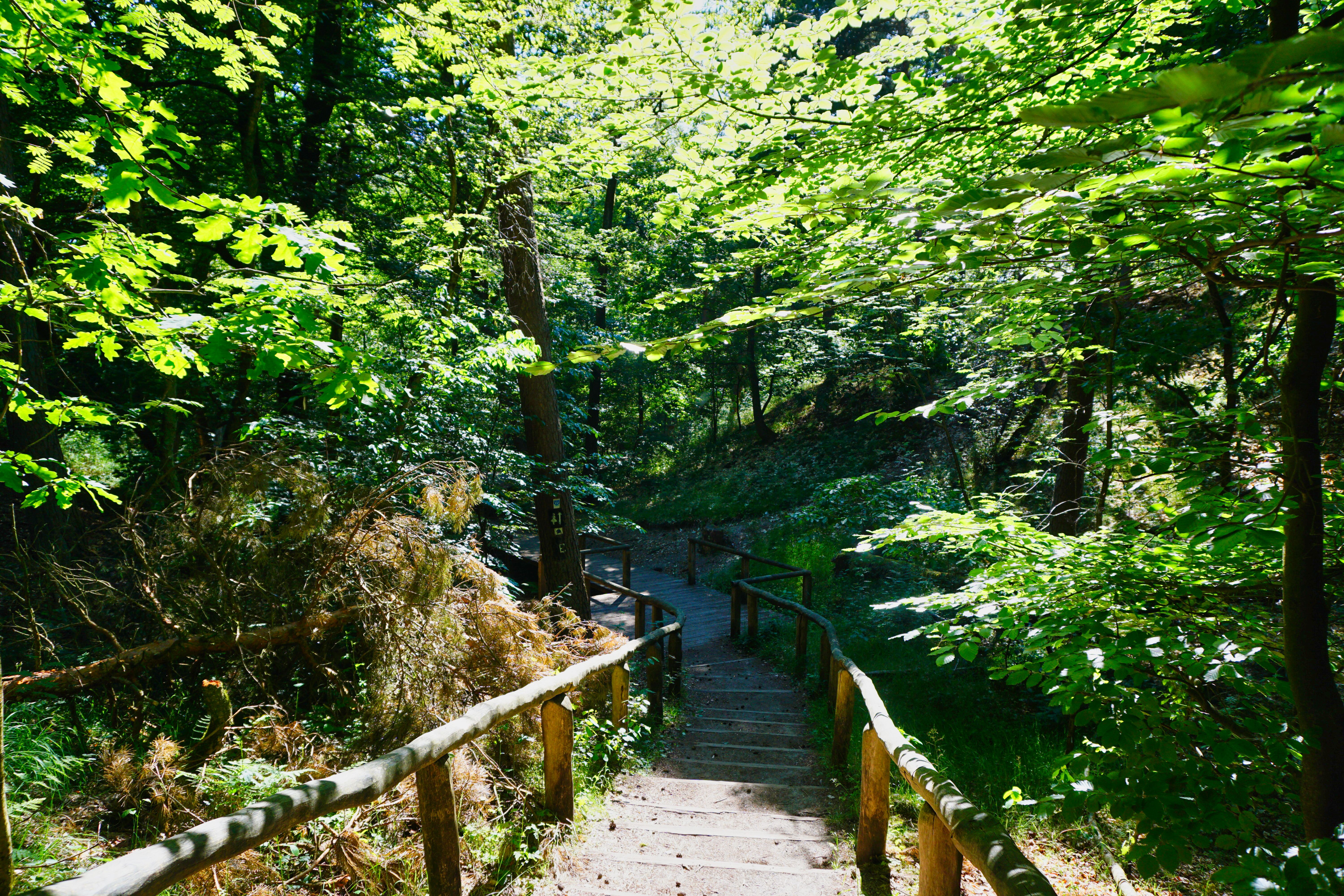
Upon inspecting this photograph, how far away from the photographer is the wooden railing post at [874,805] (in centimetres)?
339

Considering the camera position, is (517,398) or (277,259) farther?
(517,398)

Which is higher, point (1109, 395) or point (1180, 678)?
point (1109, 395)

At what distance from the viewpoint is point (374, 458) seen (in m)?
6.18

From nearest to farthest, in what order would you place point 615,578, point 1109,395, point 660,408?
point 1109,395
point 615,578
point 660,408

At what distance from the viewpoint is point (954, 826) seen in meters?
2.24

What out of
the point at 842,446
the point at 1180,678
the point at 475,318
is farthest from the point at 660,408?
the point at 1180,678

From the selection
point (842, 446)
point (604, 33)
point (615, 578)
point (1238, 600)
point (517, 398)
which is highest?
point (604, 33)

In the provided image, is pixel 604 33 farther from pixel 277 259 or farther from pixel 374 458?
pixel 277 259

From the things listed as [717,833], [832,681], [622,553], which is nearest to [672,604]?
[622,553]

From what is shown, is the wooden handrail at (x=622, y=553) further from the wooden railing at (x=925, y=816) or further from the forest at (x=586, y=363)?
the wooden railing at (x=925, y=816)

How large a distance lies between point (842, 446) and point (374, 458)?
47.4ft

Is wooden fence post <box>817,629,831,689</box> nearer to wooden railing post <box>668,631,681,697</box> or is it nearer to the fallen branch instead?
wooden railing post <box>668,631,681,697</box>

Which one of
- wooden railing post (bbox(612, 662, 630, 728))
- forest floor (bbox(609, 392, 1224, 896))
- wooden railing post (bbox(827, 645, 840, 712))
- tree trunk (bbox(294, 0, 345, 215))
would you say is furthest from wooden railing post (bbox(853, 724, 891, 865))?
tree trunk (bbox(294, 0, 345, 215))

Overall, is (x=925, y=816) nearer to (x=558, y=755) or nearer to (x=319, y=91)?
A: (x=558, y=755)
